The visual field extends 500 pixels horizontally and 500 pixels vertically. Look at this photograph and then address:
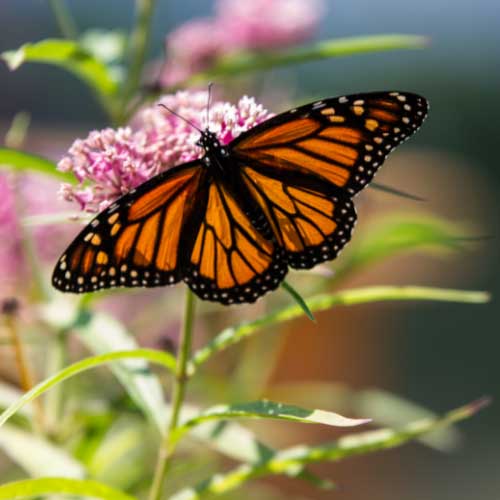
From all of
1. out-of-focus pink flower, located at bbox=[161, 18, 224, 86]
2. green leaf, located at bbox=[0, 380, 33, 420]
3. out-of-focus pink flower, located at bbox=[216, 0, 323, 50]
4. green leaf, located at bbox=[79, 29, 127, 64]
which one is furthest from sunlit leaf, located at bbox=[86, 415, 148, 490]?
out-of-focus pink flower, located at bbox=[216, 0, 323, 50]

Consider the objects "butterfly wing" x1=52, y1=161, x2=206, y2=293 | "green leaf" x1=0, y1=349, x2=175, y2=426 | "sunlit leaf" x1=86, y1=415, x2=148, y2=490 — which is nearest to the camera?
"green leaf" x1=0, y1=349, x2=175, y2=426

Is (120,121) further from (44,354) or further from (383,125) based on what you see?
(44,354)

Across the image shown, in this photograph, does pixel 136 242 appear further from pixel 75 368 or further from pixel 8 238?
pixel 8 238

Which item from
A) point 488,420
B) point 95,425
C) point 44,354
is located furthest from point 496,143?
point 95,425

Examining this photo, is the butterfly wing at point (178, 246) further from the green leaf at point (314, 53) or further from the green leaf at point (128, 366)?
the green leaf at point (314, 53)

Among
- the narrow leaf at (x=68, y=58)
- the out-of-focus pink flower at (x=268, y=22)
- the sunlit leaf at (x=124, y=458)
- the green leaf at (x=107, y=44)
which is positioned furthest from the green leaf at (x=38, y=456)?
the out-of-focus pink flower at (x=268, y=22)

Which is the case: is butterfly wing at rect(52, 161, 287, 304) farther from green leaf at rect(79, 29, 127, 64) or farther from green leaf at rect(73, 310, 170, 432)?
green leaf at rect(79, 29, 127, 64)
